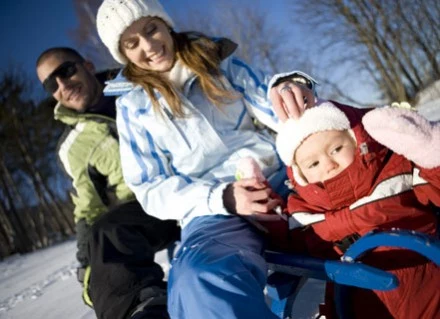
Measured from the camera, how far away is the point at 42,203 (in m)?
14.7

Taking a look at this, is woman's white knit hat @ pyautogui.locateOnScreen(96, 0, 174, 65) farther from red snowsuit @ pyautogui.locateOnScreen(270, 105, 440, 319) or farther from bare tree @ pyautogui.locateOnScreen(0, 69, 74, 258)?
bare tree @ pyautogui.locateOnScreen(0, 69, 74, 258)

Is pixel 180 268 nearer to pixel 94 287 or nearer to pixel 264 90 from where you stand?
pixel 94 287

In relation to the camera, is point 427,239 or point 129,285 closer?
point 427,239

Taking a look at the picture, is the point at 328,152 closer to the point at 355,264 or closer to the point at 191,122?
the point at 355,264

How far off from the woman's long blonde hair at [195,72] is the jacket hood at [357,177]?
807 millimetres

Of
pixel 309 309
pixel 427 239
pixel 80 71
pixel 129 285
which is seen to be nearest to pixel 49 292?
pixel 80 71

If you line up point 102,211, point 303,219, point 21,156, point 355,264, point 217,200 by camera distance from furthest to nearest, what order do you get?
1. point 21,156
2. point 102,211
3. point 217,200
4. point 303,219
5. point 355,264

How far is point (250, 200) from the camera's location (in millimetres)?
1326

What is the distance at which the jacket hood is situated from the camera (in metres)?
1.14

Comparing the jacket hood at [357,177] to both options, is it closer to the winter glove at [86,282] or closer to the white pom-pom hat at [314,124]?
the white pom-pom hat at [314,124]

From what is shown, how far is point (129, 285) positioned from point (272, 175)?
34.3 inches

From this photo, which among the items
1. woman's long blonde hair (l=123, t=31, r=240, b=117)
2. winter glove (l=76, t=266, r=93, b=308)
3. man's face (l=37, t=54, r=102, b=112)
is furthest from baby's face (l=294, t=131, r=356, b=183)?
man's face (l=37, t=54, r=102, b=112)

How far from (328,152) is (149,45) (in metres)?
1.10

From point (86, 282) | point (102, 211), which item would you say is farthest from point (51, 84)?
point (86, 282)
